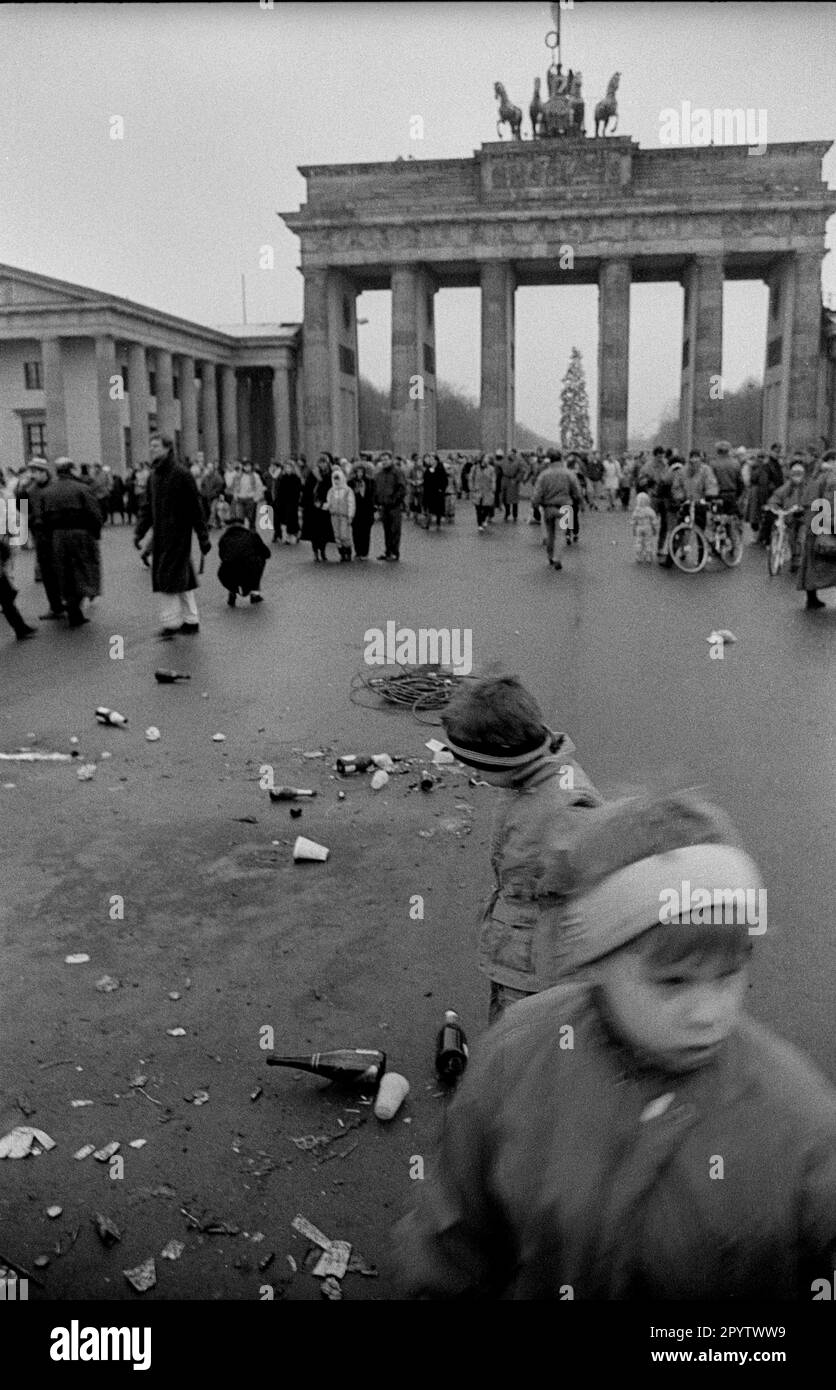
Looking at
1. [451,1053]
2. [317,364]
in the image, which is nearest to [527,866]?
[451,1053]

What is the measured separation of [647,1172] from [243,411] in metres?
76.2

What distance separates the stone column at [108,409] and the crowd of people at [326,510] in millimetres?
17940

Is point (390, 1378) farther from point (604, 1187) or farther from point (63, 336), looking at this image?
point (63, 336)

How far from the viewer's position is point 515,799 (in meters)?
3.56

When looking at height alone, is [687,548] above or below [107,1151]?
above

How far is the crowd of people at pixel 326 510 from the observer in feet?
41.9

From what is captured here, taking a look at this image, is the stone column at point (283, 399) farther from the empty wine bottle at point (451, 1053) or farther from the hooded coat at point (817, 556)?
the empty wine bottle at point (451, 1053)

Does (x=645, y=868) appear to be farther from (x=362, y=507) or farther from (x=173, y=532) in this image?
(x=362, y=507)

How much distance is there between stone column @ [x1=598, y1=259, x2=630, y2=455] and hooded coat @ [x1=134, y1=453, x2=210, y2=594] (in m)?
49.6

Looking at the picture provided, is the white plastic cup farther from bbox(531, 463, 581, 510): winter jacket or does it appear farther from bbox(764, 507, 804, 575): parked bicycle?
bbox(531, 463, 581, 510): winter jacket

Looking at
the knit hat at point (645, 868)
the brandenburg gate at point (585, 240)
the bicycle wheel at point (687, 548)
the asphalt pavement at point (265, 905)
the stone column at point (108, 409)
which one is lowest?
the asphalt pavement at point (265, 905)

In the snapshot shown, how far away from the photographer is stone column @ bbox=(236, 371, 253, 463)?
74.2m

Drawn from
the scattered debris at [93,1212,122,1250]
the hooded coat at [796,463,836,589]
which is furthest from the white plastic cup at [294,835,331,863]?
the hooded coat at [796,463,836,589]

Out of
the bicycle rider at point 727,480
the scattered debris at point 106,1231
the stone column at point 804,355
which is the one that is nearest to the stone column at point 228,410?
the stone column at point 804,355
